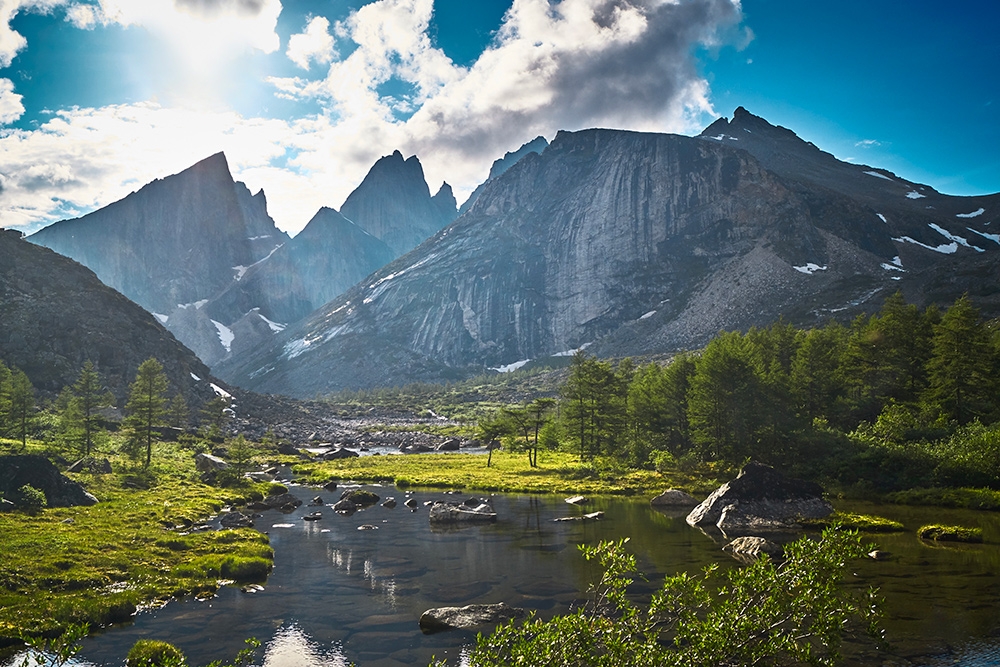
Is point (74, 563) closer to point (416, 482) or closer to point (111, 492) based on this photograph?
point (111, 492)

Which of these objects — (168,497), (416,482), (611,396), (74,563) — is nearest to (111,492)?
(168,497)

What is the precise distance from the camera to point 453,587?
28141 mm

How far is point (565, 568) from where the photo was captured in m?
30.9

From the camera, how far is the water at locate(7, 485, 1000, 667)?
20328mm

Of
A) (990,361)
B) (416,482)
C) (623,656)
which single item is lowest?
(416,482)

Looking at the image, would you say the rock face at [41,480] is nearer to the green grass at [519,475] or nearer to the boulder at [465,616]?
the green grass at [519,475]

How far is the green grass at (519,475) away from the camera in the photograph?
59219mm

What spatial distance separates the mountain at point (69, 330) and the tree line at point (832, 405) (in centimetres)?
9395

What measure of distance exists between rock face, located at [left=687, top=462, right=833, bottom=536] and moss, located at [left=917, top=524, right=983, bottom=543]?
6855 millimetres

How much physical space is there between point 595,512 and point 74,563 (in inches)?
1329

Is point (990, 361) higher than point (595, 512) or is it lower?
higher

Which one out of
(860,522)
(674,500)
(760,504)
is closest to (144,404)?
(674,500)

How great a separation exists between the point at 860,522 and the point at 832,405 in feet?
106

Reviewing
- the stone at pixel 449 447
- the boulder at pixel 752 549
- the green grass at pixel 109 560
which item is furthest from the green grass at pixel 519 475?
the green grass at pixel 109 560
